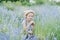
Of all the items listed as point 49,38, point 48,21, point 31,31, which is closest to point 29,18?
point 31,31

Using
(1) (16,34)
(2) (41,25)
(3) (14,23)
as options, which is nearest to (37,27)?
(2) (41,25)

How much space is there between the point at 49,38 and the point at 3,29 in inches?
30.7

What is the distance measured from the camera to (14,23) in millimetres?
4688

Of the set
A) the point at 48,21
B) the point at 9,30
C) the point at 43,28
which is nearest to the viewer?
the point at 9,30

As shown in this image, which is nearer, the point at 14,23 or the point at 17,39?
the point at 17,39

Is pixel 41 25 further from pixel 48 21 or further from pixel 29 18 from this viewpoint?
pixel 29 18

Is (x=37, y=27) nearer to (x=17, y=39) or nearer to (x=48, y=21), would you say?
(x=48, y=21)

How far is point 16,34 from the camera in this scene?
3.69m

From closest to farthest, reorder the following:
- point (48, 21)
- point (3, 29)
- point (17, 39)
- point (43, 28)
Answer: point (17, 39) < point (3, 29) < point (43, 28) < point (48, 21)

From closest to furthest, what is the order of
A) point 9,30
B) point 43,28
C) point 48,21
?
1. point 9,30
2. point 43,28
3. point 48,21

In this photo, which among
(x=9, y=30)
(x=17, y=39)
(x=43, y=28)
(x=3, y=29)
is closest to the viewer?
(x=17, y=39)

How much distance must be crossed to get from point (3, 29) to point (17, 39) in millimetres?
606

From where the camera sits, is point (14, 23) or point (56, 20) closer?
point (14, 23)

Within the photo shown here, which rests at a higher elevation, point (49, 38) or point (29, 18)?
point (29, 18)
